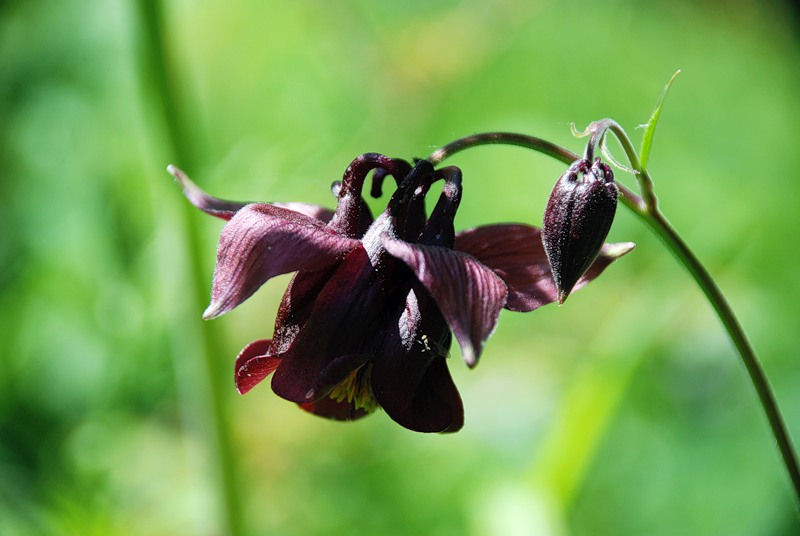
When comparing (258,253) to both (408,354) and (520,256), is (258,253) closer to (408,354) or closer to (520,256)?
(408,354)

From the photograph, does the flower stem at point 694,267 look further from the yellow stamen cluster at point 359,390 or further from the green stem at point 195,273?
the green stem at point 195,273

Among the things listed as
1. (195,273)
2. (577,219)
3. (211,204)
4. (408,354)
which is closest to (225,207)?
(211,204)

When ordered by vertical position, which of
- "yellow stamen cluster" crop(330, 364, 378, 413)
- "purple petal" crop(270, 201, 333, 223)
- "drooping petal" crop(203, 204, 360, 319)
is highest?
"purple petal" crop(270, 201, 333, 223)

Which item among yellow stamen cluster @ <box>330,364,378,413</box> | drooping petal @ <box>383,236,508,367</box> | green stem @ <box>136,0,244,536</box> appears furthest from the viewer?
green stem @ <box>136,0,244,536</box>

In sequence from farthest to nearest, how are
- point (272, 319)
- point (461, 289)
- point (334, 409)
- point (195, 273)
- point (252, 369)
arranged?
point (272, 319) → point (195, 273) → point (334, 409) → point (252, 369) → point (461, 289)

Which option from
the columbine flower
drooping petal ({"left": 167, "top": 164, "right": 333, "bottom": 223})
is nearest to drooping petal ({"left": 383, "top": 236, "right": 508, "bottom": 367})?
the columbine flower

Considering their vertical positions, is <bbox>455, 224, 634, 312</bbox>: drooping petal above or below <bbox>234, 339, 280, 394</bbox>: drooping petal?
above

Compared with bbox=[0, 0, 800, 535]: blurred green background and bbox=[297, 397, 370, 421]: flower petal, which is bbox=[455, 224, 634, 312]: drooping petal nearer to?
bbox=[297, 397, 370, 421]: flower petal
